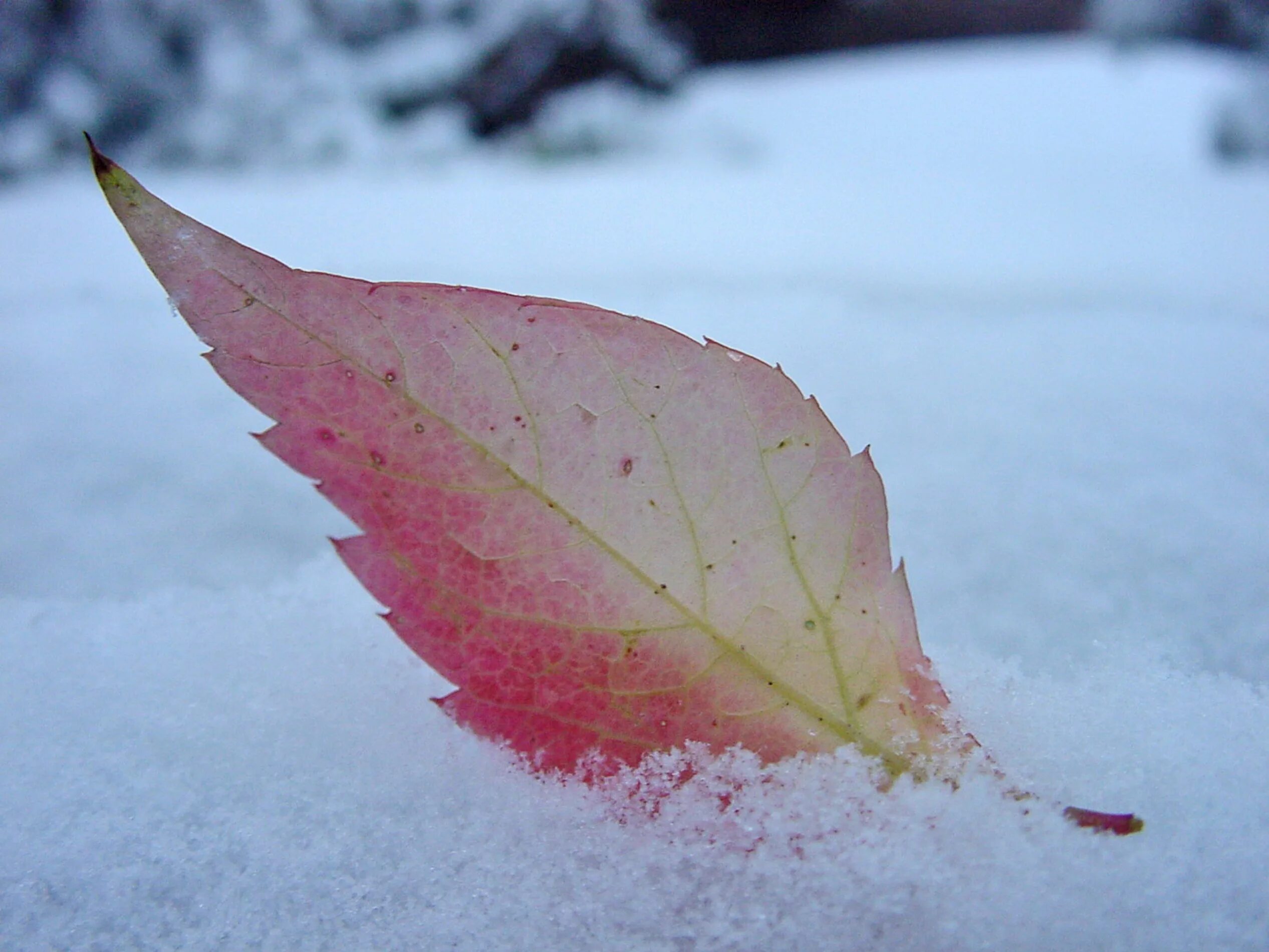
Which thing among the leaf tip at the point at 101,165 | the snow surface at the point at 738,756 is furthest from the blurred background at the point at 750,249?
the leaf tip at the point at 101,165

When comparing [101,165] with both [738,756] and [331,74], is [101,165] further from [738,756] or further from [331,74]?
[331,74]

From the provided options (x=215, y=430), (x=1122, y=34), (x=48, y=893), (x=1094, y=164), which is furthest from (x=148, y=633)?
(x=1122, y=34)

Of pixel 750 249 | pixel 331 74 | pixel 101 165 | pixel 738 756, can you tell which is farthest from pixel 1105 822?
pixel 331 74

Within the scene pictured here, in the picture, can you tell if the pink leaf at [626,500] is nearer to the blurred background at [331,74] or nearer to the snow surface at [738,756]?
the snow surface at [738,756]

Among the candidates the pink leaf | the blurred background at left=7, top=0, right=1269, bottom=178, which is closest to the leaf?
the pink leaf

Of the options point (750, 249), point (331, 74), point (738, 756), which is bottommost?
point (738, 756)

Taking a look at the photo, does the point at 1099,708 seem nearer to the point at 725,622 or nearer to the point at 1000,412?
the point at 725,622
